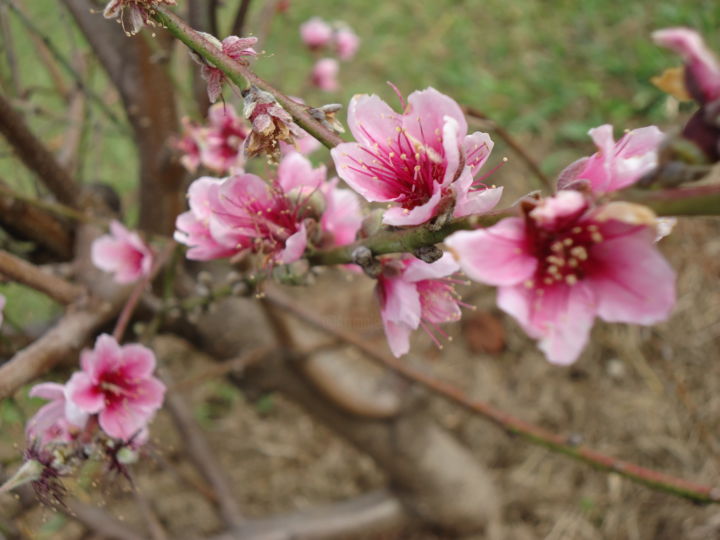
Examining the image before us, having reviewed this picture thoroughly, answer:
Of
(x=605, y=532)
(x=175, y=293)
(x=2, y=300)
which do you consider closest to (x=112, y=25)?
(x=175, y=293)

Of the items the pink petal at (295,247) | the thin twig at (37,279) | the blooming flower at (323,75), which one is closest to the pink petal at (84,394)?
the thin twig at (37,279)

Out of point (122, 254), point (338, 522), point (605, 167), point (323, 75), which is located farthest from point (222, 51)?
point (338, 522)

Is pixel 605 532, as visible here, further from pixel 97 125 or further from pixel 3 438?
pixel 97 125

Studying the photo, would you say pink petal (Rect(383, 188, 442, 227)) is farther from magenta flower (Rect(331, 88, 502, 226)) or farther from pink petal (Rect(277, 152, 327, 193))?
pink petal (Rect(277, 152, 327, 193))

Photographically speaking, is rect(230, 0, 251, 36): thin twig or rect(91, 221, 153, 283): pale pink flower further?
rect(230, 0, 251, 36): thin twig

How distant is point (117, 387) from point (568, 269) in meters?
0.71

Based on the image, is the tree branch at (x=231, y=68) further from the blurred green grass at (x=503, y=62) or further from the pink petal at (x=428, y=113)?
the blurred green grass at (x=503, y=62)

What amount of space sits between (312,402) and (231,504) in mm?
376

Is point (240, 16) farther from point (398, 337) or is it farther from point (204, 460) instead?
point (204, 460)

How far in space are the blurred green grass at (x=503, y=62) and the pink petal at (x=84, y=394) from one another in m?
1.81

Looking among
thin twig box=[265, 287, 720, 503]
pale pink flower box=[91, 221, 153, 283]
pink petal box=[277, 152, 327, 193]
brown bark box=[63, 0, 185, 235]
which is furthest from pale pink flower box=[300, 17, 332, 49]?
pink petal box=[277, 152, 327, 193]

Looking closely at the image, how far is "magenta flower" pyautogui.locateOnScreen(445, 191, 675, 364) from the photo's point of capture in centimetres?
51

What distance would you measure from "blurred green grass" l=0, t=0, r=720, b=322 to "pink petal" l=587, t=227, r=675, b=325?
214cm

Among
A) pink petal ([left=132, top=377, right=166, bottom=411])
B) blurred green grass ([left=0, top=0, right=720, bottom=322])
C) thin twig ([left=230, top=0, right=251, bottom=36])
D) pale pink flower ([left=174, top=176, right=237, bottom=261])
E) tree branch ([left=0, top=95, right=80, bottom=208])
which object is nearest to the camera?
pale pink flower ([left=174, top=176, right=237, bottom=261])
